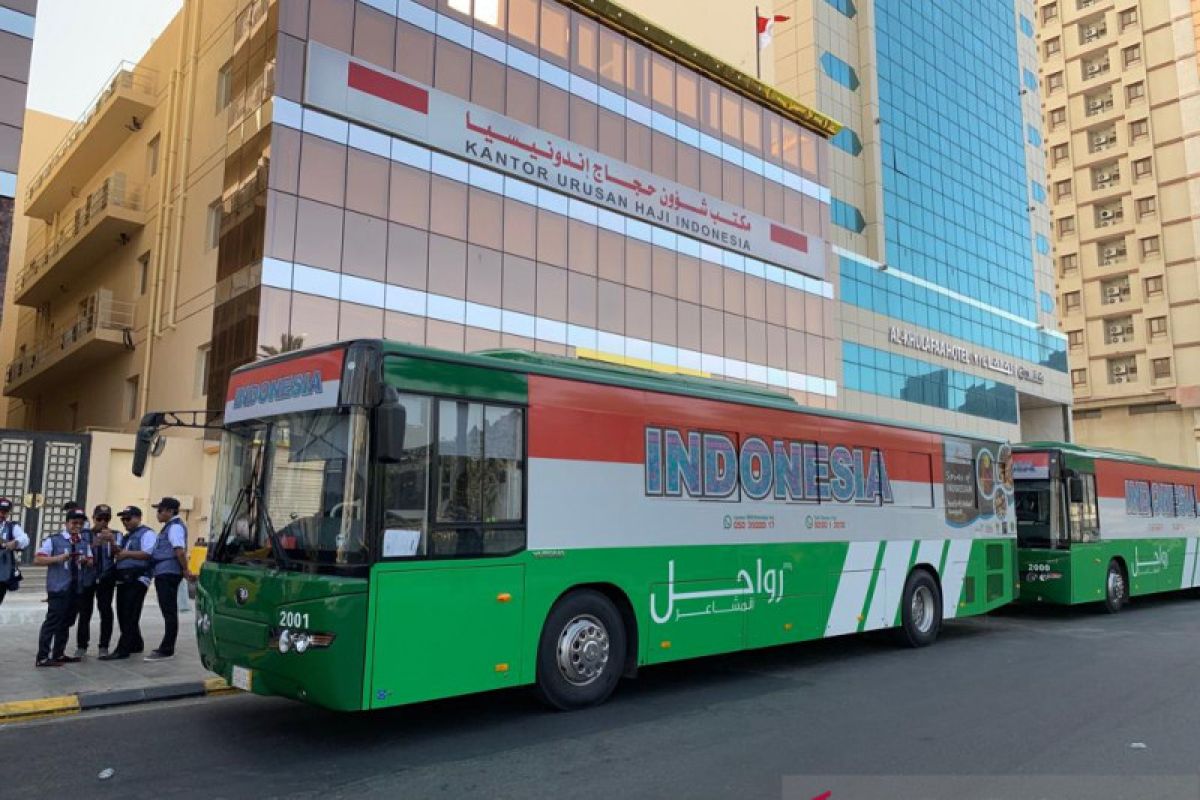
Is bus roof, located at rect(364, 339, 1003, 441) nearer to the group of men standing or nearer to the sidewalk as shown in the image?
the sidewalk

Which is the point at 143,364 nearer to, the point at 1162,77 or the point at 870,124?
the point at 870,124

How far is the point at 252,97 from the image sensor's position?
23328 millimetres

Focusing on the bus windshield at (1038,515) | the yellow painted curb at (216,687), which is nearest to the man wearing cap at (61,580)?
the yellow painted curb at (216,687)

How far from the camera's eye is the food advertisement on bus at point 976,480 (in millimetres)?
12875

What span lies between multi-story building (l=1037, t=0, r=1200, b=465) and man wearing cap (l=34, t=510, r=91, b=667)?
65391mm

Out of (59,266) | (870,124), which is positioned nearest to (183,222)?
(59,266)

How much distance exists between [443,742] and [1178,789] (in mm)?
5030

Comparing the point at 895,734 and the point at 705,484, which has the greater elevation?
the point at 705,484

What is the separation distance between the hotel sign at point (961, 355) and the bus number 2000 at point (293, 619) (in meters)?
40.0

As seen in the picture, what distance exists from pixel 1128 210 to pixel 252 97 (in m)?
60.7

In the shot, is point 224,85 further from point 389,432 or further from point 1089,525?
point 1089,525

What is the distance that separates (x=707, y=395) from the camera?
9.44 metres

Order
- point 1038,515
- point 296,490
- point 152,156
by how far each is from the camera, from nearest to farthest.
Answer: point 296,490 < point 1038,515 < point 152,156

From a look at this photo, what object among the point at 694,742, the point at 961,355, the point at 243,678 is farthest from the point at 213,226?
the point at 961,355
